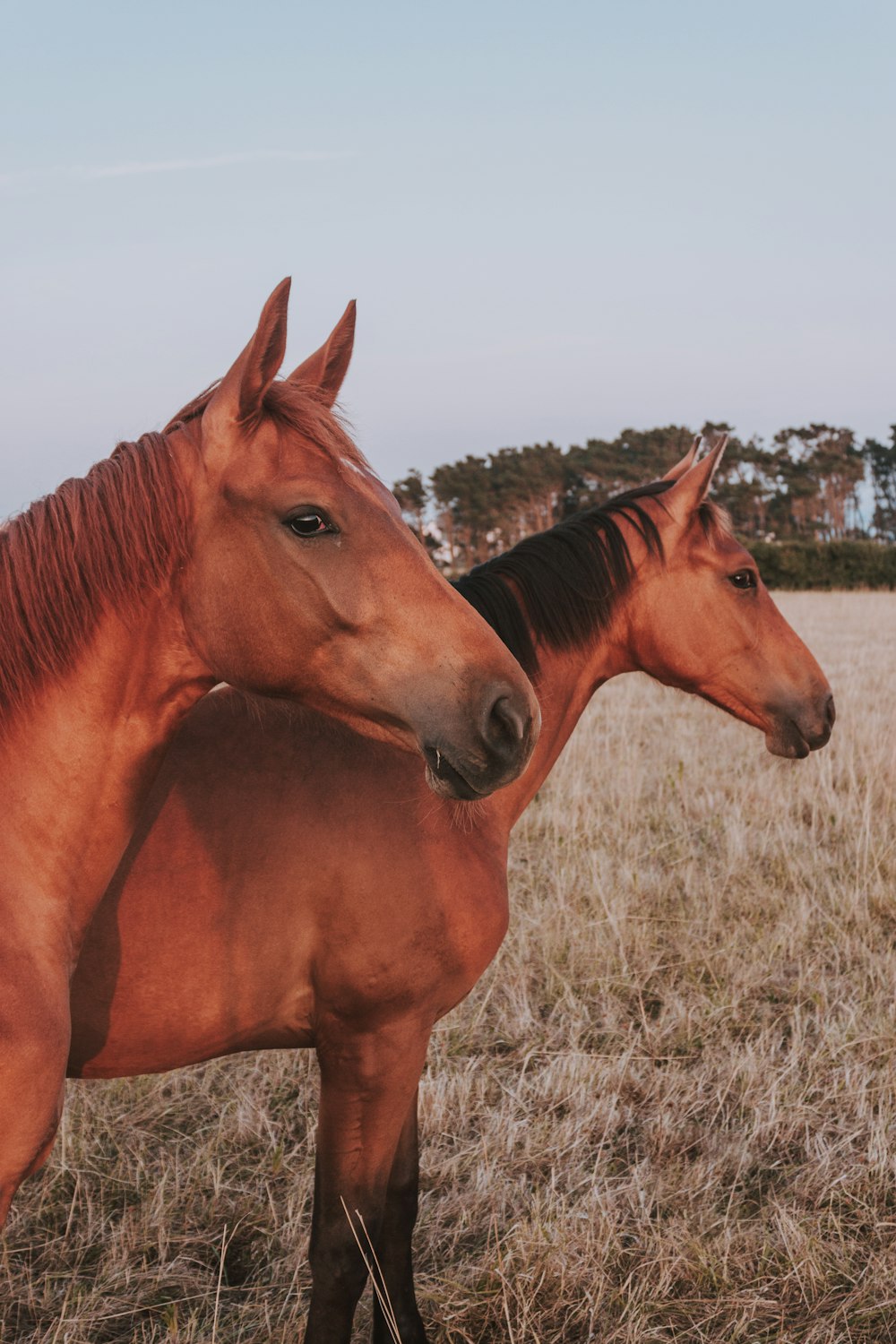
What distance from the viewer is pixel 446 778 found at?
1.86 meters

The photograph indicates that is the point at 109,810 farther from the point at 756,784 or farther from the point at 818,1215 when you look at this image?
the point at 756,784

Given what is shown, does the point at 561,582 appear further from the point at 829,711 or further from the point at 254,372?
the point at 254,372

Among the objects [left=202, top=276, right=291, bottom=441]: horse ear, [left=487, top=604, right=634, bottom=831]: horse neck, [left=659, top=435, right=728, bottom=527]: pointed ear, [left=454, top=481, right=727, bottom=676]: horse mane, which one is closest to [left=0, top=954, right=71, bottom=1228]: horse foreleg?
[left=202, top=276, right=291, bottom=441]: horse ear

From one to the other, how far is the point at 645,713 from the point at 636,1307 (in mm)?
8101

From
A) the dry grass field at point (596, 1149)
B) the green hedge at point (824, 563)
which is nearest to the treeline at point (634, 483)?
the green hedge at point (824, 563)

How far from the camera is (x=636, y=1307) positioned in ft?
9.11

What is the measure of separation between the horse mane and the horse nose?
4.13 feet

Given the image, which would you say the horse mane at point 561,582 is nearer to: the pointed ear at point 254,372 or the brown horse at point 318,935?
the brown horse at point 318,935

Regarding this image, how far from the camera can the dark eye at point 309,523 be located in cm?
189

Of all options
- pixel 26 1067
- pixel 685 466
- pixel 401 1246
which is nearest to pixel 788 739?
pixel 685 466

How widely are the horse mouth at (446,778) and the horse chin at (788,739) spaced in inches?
83.5

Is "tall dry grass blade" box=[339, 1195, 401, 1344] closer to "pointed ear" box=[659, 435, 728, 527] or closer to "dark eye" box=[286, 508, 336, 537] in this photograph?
"dark eye" box=[286, 508, 336, 537]

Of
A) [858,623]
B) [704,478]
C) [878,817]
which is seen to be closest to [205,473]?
[704,478]

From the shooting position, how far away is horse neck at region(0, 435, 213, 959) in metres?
1.89
